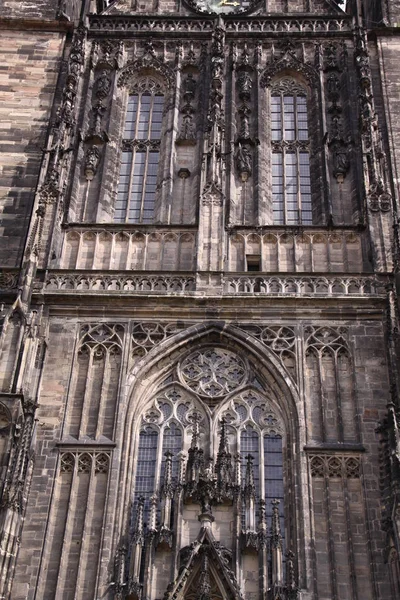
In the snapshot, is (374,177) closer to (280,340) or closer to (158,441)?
(280,340)

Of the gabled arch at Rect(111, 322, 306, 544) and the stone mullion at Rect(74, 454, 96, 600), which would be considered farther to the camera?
the gabled arch at Rect(111, 322, 306, 544)

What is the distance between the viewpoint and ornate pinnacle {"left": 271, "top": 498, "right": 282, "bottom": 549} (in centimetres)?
1557

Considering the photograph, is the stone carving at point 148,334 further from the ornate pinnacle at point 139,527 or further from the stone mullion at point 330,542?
the stone mullion at point 330,542

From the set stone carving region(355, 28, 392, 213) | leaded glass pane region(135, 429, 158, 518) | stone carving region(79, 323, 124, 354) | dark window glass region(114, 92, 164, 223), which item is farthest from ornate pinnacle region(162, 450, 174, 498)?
stone carving region(355, 28, 392, 213)

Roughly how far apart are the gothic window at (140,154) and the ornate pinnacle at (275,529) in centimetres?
706

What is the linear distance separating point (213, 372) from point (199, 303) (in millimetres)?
1215

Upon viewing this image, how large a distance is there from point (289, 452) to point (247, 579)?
2.29 metres

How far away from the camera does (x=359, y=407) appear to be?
17250 millimetres

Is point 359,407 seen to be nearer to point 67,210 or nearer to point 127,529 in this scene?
point 127,529

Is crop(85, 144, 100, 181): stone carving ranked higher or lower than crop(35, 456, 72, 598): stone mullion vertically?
higher

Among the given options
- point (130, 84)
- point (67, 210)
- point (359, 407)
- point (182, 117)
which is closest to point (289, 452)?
point (359, 407)

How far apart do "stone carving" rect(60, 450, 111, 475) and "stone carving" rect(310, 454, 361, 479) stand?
3088 mm

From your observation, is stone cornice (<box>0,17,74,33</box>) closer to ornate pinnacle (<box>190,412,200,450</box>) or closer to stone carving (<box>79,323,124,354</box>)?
stone carving (<box>79,323,124,354</box>)

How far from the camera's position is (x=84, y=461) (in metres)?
16.7
